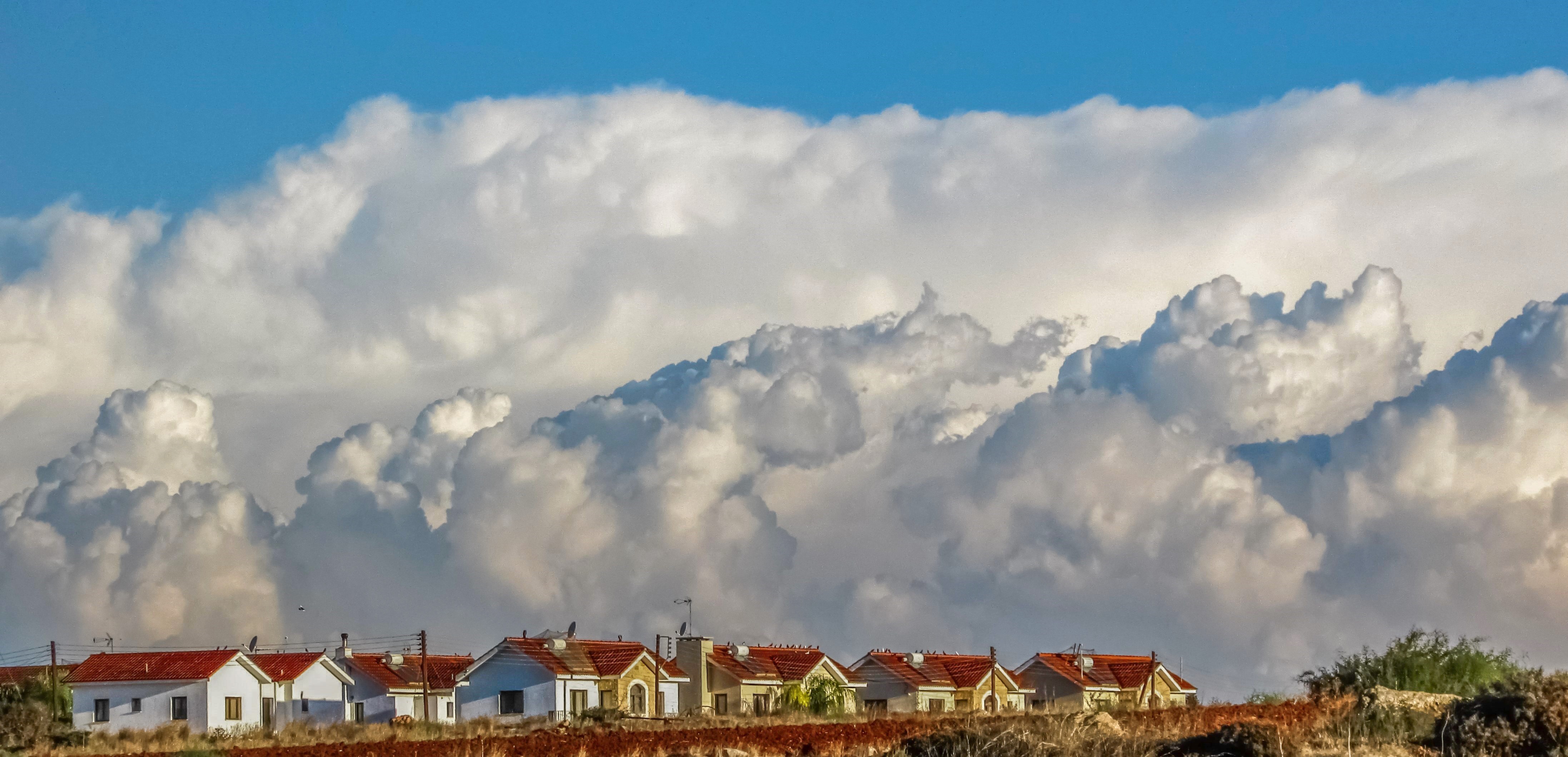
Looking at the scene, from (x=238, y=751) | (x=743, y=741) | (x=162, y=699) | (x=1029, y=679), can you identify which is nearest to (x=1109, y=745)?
(x=743, y=741)

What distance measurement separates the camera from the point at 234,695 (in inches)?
2822

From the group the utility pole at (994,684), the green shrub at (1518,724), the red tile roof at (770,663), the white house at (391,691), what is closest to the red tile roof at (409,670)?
the white house at (391,691)

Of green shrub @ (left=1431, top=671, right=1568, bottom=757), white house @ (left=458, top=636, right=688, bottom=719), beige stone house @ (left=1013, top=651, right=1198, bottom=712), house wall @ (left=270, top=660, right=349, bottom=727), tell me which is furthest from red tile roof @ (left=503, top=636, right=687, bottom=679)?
green shrub @ (left=1431, top=671, right=1568, bottom=757)

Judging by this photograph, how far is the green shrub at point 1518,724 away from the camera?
A: 22656mm

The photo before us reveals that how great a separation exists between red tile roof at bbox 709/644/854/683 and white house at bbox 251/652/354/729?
58.5 feet

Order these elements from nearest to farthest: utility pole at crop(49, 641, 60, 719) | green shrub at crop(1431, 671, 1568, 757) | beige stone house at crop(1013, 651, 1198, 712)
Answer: green shrub at crop(1431, 671, 1568, 757) < utility pole at crop(49, 641, 60, 719) < beige stone house at crop(1013, 651, 1198, 712)

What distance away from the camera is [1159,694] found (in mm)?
93312

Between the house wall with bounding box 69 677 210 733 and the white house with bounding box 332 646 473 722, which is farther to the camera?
the white house with bounding box 332 646 473 722

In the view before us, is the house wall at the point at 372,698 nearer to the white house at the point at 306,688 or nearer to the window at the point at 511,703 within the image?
the white house at the point at 306,688

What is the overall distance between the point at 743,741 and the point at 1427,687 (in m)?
25.8

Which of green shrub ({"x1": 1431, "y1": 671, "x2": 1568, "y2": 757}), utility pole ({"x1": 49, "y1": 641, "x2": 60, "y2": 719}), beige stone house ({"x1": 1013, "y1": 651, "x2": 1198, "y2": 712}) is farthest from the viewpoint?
beige stone house ({"x1": 1013, "y1": 651, "x2": 1198, "y2": 712})

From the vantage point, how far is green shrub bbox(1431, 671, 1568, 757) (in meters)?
22.7

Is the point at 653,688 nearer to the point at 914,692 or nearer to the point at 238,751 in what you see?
the point at 914,692

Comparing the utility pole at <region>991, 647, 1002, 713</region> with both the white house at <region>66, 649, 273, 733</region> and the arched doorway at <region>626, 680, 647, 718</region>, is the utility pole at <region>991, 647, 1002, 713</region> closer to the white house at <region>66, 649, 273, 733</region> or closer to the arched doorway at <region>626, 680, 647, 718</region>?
the arched doorway at <region>626, 680, 647, 718</region>
